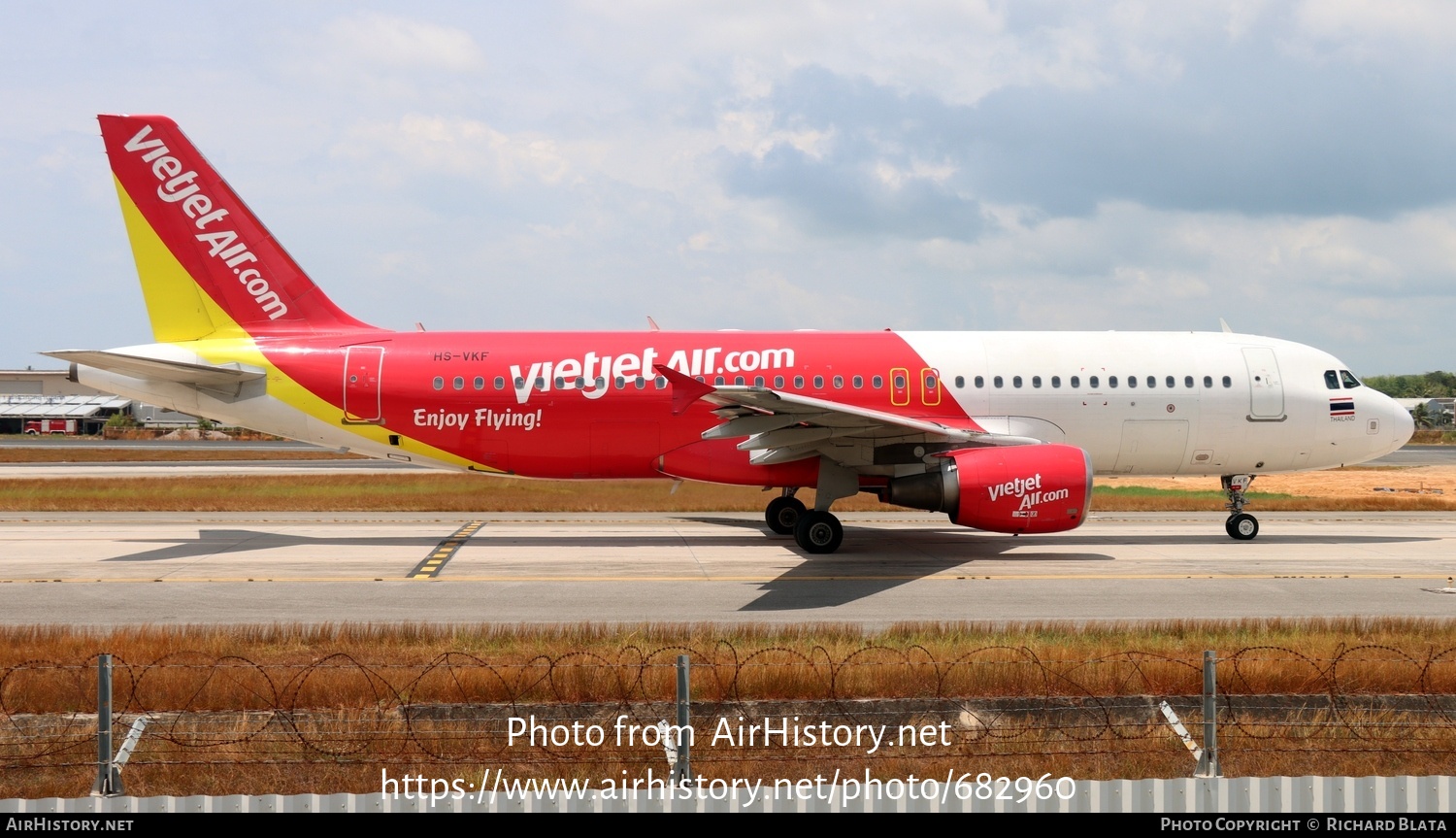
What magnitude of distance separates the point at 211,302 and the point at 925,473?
15.4m

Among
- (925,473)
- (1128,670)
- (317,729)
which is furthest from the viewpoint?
(925,473)

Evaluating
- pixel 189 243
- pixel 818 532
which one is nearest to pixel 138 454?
pixel 189 243

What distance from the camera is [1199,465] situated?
2408cm

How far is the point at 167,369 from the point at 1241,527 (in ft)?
73.5

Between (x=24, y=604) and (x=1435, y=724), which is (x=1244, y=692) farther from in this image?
(x=24, y=604)

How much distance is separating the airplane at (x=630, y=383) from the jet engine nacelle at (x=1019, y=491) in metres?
2.01

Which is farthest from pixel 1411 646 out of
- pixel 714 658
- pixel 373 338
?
pixel 373 338

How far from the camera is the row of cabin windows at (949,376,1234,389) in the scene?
76.5 ft

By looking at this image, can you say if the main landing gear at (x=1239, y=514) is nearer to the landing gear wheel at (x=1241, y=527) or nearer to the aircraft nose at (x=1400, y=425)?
the landing gear wheel at (x=1241, y=527)

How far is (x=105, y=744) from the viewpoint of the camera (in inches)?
296

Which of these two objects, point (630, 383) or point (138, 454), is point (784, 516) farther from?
point (138, 454)

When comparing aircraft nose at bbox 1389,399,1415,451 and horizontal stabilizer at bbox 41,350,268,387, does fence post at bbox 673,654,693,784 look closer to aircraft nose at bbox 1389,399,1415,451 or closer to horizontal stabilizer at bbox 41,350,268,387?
horizontal stabilizer at bbox 41,350,268,387

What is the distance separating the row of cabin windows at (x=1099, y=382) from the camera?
2333 centimetres

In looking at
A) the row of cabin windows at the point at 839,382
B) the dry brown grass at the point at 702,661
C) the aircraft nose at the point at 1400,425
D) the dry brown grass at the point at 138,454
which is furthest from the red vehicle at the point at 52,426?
the aircraft nose at the point at 1400,425
